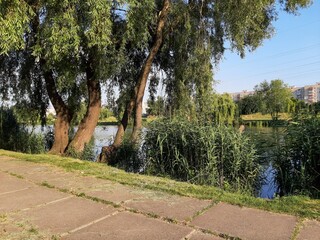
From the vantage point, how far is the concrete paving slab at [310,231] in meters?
2.64

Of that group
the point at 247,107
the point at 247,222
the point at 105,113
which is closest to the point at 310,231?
the point at 247,222

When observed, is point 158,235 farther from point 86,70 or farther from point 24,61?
point 24,61

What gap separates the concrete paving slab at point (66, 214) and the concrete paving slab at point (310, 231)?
178 centimetres

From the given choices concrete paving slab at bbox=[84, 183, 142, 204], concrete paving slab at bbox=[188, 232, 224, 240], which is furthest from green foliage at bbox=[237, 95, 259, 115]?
concrete paving slab at bbox=[188, 232, 224, 240]

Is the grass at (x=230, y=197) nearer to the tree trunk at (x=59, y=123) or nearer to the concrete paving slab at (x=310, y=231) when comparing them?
the concrete paving slab at (x=310, y=231)

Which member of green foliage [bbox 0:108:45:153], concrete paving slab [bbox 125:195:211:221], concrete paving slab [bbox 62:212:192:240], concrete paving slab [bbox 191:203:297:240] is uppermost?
green foliage [bbox 0:108:45:153]

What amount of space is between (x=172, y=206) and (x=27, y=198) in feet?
5.81

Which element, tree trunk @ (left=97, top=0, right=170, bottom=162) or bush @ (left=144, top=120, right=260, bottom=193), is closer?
bush @ (left=144, top=120, right=260, bottom=193)

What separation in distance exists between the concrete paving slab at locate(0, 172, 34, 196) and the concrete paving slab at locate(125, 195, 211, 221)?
179 centimetres

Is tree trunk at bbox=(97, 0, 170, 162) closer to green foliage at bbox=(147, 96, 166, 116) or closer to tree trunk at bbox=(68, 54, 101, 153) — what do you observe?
green foliage at bbox=(147, 96, 166, 116)

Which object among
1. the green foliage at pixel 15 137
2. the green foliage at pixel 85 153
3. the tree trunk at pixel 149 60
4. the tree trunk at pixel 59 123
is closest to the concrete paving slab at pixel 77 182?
the tree trunk at pixel 149 60

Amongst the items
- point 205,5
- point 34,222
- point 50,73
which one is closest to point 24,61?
point 50,73

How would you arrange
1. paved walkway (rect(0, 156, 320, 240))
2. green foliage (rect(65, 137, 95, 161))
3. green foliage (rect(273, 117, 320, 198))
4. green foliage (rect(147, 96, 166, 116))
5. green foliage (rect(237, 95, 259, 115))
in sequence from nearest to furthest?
paved walkway (rect(0, 156, 320, 240)), green foliage (rect(273, 117, 320, 198)), green foliage (rect(65, 137, 95, 161)), green foliage (rect(147, 96, 166, 116)), green foliage (rect(237, 95, 259, 115))

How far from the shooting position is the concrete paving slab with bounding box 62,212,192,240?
2703 millimetres
